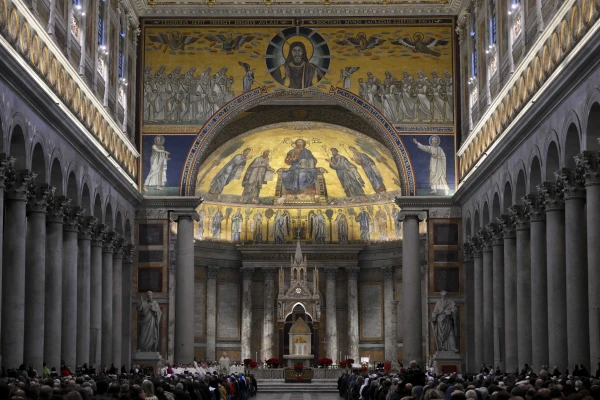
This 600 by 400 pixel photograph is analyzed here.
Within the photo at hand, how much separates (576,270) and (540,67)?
793 centimetres

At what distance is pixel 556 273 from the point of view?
35.6m

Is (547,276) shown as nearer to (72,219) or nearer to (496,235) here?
(496,235)

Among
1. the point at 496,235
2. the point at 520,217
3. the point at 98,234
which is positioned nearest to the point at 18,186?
the point at 98,234

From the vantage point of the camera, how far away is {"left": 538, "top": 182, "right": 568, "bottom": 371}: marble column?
35.1 meters

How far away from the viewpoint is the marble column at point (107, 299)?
4825cm

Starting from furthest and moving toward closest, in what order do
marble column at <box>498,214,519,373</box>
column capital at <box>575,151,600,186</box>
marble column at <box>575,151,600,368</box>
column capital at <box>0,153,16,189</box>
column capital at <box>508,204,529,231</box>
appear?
marble column at <box>498,214,519,373</box>
column capital at <box>508,204,529,231</box>
column capital at <box>575,151,600,186</box>
column capital at <box>0,153,16,189</box>
marble column at <box>575,151,600,368</box>

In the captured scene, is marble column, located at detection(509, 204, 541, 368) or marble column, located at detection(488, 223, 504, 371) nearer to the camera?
marble column, located at detection(509, 204, 541, 368)

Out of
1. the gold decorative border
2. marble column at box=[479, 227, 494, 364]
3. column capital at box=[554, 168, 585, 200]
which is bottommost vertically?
marble column at box=[479, 227, 494, 364]

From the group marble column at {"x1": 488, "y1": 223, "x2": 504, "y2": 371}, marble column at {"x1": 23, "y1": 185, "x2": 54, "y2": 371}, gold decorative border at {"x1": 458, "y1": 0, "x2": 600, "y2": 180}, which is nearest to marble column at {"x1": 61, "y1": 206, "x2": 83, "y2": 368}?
marble column at {"x1": 23, "y1": 185, "x2": 54, "y2": 371}

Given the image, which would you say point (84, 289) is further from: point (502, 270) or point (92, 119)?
point (502, 270)

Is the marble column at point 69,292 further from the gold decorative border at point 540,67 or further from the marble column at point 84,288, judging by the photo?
the gold decorative border at point 540,67

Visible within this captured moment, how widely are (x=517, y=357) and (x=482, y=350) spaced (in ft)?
23.7

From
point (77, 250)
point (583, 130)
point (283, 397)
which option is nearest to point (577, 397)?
point (583, 130)

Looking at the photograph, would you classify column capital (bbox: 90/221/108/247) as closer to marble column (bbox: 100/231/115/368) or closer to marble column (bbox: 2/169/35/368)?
marble column (bbox: 100/231/115/368)
